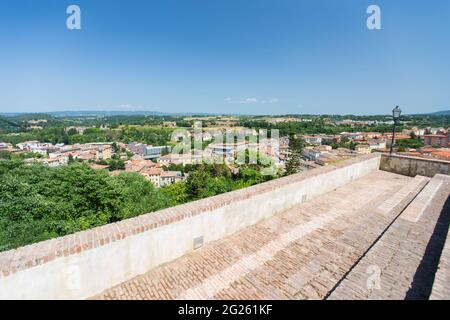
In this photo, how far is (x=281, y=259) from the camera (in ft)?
11.3

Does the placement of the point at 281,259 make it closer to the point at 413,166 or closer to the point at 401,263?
the point at 401,263

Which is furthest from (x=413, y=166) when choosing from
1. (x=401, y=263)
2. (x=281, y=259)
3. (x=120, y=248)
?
(x=120, y=248)

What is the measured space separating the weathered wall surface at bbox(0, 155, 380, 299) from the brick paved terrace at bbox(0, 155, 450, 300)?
0.4 inches

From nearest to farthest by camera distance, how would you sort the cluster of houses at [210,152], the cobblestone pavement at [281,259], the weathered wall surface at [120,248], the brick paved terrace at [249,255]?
1. the weathered wall surface at [120,248]
2. the brick paved terrace at [249,255]
3. the cobblestone pavement at [281,259]
4. the cluster of houses at [210,152]

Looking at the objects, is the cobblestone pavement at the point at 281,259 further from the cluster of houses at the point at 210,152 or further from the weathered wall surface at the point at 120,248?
the cluster of houses at the point at 210,152

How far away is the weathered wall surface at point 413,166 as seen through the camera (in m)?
7.65

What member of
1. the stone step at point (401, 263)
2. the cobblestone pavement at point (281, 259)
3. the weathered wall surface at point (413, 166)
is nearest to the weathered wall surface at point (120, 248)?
the cobblestone pavement at point (281, 259)

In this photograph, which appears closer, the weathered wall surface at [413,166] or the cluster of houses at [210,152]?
the weathered wall surface at [413,166]

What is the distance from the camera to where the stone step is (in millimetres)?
2459

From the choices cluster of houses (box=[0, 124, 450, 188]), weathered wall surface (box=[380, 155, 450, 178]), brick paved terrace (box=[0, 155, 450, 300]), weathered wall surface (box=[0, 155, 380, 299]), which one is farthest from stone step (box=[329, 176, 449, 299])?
cluster of houses (box=[0, 124, 450, 188])

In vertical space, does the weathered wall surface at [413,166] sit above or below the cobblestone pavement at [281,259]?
above

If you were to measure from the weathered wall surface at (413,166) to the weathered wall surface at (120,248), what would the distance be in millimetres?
6271

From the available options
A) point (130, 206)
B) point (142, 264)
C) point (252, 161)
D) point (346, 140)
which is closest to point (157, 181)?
point (252, 161)

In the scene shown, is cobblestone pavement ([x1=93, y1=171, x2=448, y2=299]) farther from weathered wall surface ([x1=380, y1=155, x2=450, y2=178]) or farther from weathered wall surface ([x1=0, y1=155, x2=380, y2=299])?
weathered wall surface ([x1=380, y1=155, x2=450, y2=178])
